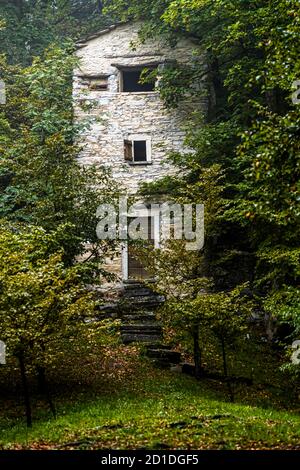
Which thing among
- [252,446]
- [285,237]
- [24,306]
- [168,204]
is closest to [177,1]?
[168,204]

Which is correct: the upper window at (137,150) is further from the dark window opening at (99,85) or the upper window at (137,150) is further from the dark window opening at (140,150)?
the dark window opening at (99,85)

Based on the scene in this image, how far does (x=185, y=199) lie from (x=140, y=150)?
24.2ft

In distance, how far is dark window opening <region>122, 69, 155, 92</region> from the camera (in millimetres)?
20842

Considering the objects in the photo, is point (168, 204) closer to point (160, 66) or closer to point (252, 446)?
point (160, 66)

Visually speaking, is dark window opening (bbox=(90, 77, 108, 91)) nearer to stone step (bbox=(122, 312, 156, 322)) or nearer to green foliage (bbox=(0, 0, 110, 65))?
green foliage (bbox=(0, 0, 110, 65))

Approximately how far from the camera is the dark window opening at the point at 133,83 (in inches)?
821

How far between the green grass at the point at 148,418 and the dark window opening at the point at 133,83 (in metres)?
12.8

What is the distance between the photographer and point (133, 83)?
2097 cm

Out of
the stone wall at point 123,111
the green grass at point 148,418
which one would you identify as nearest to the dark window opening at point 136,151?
the stone wall at point 123,111

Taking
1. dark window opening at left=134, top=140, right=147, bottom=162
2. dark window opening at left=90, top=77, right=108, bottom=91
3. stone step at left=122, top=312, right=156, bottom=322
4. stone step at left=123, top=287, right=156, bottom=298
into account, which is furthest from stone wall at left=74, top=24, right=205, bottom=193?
stone step at left=122, top=312, right=156, bottom=322

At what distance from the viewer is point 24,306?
8.25 m

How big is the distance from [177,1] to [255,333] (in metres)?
10.7

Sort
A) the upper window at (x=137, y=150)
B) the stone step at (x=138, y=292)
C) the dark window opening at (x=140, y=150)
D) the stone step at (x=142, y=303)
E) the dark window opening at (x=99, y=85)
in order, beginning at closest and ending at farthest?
1. the stone step at (x=142, y=303)
2. the stone step at (x=138, y=292)
3. the upper window at (x=137, y=150)
4. the dark window opening at (x=140, y=150)
5. the dark window opening at (x=99, y=85)

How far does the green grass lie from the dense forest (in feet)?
0.68
